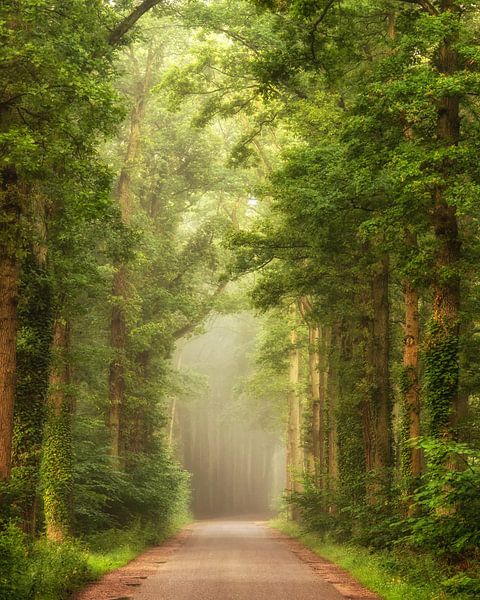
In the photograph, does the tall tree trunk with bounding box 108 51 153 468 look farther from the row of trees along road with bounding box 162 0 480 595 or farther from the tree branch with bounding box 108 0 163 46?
the tree branch with bounding box 108 0 163 46

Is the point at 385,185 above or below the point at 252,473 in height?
above

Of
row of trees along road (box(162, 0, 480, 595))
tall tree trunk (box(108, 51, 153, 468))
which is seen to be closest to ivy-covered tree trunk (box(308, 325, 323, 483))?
row of trees along road (box(162, 0, 480, 595))

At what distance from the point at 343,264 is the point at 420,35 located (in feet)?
29.3

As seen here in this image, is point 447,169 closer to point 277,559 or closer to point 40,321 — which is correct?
point 40,321

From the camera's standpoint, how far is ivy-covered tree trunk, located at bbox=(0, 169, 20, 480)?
41.7 feet

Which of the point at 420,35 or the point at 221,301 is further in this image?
the point at 221,301

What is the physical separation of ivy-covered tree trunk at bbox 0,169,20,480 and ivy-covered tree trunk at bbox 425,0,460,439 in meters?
7.31

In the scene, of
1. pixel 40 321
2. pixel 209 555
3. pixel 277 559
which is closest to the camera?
pixel 40 321

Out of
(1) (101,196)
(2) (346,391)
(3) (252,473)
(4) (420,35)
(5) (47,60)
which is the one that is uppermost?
(4) (420,35)

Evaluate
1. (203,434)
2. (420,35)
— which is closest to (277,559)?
(420,35)

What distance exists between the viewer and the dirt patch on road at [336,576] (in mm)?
12633

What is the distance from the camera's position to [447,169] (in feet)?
44.5

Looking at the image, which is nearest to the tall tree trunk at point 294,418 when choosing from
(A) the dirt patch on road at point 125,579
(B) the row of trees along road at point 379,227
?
(B) the row of trees along road at point 379,227

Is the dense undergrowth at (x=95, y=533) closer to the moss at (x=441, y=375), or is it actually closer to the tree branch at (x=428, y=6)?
the moss at (x=441, y=375)
